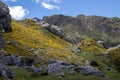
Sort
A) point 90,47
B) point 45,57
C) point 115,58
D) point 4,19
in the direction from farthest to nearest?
point 90,47, point 4,19, point 115,58, point 45,57

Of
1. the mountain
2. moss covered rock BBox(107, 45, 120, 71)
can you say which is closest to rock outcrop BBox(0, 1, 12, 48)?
the mountain

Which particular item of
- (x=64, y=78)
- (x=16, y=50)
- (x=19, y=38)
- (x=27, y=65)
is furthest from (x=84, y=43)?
(x=64, y=78)

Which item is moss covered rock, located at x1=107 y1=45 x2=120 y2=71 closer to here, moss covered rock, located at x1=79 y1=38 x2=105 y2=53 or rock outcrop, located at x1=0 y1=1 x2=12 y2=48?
moss covered rock, located at x1=79 y1=38 x2=105 y2=53

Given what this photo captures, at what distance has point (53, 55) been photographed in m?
89.8

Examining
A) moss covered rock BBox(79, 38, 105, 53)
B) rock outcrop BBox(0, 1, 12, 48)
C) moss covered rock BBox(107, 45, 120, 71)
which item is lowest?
moss covered rock BBox(107, 45, 120, 71)

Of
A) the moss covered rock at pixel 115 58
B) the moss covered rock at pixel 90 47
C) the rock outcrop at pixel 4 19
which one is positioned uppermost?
the rock outcrop at pixel 4 19

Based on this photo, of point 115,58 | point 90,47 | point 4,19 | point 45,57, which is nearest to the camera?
point 45,57

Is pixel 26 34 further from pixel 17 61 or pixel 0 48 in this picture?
pixel 17 61

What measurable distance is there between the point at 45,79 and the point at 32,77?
Answer: 2569mm

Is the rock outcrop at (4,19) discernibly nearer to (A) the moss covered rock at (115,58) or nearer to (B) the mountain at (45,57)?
(B) the mountain at (45,57)

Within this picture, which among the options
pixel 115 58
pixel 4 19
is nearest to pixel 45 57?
pixel 4 19

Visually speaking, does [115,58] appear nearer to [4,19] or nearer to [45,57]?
[45,57]

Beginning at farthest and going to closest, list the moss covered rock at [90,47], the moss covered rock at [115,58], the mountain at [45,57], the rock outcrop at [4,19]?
the moss covered rock at [90,47]
the moss covered rock at [115,58]
the rock outcrop at [4,19]
the mountain at [45,57]

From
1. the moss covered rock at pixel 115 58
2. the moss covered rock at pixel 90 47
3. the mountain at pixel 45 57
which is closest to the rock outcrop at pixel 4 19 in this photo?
the mountain at pixel 45 57
